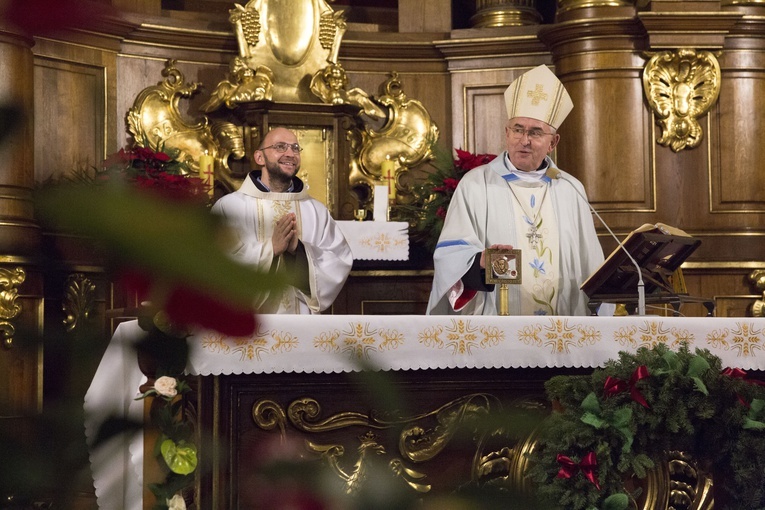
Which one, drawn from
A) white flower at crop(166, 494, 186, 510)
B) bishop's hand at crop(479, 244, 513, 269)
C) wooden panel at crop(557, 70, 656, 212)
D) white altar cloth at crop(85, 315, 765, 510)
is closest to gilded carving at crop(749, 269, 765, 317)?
wooden panel at crop(557, 70, 656, 212)

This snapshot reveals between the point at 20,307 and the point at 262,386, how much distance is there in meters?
2.56

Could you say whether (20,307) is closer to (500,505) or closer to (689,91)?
(689,91)

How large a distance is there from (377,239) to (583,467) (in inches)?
138

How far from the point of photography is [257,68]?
23.9 ft

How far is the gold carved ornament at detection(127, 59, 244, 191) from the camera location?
7152 mm

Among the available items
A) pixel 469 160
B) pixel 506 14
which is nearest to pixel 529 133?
pixel 469 160

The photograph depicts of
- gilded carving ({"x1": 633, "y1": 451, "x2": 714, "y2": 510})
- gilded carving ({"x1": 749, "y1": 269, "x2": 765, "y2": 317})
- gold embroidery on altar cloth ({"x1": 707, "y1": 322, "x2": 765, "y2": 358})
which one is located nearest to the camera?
gilded carving ({"x1": 633, "y1": 451, "x2": 714, "y2": 510})

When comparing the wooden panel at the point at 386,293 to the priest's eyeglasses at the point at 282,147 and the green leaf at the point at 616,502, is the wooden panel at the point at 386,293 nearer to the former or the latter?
the priest's eyeglasses at the point at 282,147

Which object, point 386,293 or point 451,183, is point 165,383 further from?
point 386,293

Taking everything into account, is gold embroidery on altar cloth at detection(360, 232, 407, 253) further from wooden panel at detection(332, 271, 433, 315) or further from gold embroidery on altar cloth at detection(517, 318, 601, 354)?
gold embroidery on altar cloth at detection(517, 318, 601, 354)

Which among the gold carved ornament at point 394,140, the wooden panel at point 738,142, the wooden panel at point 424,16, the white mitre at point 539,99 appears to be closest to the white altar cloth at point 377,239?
the gold carved ornament at point 394,140

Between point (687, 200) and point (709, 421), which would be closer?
point (709, 421)

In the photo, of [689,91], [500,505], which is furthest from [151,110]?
[500,505]

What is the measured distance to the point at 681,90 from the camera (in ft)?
23.4
